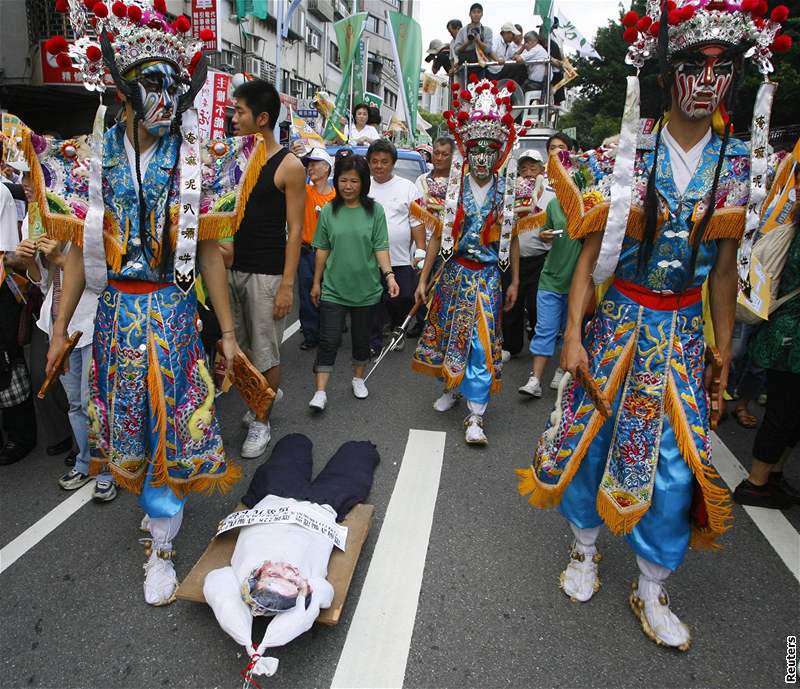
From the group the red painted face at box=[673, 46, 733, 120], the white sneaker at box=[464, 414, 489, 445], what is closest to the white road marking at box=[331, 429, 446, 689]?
the white sneaker at box=[464, 414, 489, 445]

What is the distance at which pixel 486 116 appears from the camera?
12.1ft

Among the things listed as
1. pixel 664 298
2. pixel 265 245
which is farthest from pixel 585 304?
pixel 265 245

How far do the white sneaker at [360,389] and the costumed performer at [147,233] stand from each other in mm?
2273

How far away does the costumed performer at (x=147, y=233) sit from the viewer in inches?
82.7

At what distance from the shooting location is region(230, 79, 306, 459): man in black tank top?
3.49 metres

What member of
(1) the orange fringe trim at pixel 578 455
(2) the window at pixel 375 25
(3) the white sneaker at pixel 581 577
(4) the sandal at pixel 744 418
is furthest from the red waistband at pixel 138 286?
(2) the window at pixel 375 25

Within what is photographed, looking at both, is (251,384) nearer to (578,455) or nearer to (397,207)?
(578,455)

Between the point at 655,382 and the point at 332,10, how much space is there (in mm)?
38058

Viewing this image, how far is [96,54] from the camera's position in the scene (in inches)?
80.6

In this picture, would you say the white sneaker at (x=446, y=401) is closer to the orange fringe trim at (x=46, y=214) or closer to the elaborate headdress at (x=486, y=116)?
the elaborate headdress at (x=486, y=116)

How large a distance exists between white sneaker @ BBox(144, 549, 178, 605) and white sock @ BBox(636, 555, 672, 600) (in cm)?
189

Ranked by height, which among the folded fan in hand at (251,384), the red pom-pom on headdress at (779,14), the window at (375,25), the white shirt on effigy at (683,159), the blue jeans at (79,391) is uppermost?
the window at (375,25)

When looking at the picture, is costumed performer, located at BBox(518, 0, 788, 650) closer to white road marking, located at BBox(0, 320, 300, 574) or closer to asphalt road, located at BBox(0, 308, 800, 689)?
asphalt road, located at BBox(0, 308, 800, 689)

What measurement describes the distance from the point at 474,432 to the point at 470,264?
3.76ft
